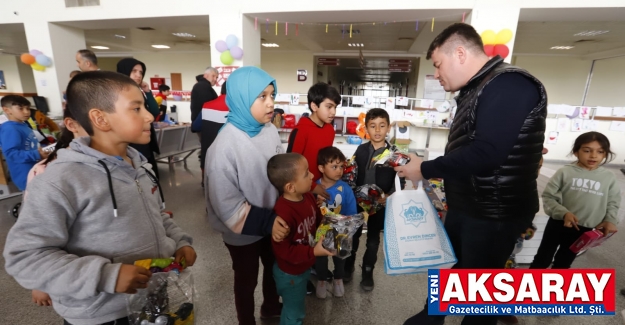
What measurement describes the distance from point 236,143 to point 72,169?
1.78 feet

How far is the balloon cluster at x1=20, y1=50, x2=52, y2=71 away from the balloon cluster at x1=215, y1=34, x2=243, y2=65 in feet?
11.6

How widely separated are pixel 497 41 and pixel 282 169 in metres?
4.47

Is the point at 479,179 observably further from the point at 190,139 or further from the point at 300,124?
the point at 190,139

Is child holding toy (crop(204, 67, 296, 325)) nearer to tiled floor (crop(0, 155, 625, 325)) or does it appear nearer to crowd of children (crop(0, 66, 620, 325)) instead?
crowd of children (crop(0, 66, 620, 325))

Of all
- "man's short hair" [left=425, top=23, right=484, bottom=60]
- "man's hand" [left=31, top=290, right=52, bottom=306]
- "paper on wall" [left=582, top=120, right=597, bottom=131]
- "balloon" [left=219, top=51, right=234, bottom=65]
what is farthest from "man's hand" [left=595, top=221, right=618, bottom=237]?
"paper on wall" [left=582, top=120, right=597, bottom=131]

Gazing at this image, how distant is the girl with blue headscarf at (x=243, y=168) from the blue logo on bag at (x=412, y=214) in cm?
65

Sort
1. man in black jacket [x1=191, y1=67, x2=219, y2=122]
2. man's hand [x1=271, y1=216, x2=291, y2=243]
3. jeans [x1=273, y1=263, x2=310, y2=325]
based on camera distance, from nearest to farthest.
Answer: man's hand [x1=271, y1=216, x2=291, y2=243] < jeans [x1=273, y1=263, x2=310, y2=325] < man in black jacket [x1=191, y1=67, x2=219, y2=122]

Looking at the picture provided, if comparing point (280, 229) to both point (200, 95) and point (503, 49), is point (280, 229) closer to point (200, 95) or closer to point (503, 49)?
point (200, 95)

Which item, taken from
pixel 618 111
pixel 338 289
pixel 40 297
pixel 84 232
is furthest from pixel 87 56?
pixel 618 111

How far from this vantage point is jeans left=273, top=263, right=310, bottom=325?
4.43 ft

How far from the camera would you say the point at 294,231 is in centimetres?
127

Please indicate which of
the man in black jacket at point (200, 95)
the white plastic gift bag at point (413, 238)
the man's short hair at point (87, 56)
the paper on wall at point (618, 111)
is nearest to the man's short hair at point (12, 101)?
the man's short hair at point (87, 56)

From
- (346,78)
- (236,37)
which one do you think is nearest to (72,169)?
(236,37)

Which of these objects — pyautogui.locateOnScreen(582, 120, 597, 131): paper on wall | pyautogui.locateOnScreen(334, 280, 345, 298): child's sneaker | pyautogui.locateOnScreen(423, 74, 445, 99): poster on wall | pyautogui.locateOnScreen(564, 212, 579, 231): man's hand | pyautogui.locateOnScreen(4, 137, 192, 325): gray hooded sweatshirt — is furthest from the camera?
pyautogui.locateOnScreen(423, 74, 445, 99): poster on wall
